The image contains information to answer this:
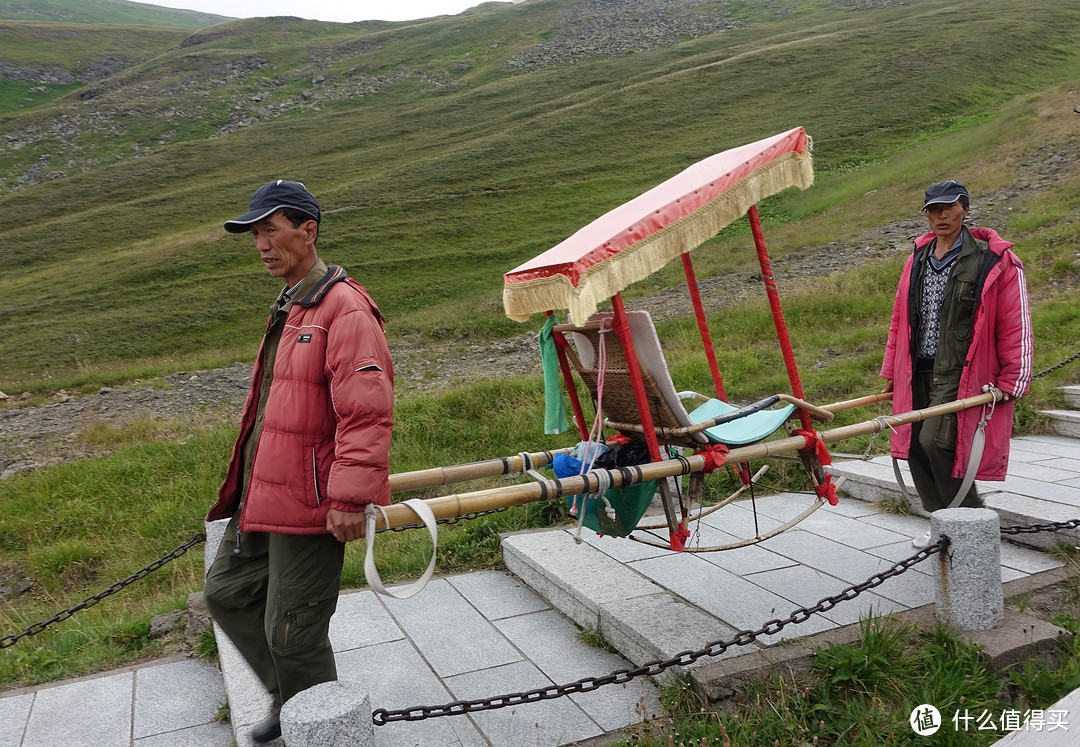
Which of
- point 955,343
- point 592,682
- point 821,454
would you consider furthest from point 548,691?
point 955,343

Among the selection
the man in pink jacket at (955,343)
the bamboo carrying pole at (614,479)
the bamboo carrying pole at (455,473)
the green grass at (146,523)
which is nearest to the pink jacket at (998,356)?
the man in pink jacket at (955,343)

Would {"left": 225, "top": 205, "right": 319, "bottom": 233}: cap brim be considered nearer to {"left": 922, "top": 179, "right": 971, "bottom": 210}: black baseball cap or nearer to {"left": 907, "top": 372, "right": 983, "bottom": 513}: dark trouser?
{"left": 922, "top": 179, "right": 971, "bottom": 210}: black baseball cap

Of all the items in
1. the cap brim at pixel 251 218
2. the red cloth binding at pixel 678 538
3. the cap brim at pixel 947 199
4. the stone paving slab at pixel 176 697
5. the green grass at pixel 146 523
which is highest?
the cap brim at pixel 251 218

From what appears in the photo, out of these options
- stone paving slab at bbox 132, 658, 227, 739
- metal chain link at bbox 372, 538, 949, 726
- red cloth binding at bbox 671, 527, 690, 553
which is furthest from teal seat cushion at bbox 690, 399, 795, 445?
stone paving slab at bbox 132, 658, 227, 739

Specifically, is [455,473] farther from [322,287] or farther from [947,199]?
[947,199]

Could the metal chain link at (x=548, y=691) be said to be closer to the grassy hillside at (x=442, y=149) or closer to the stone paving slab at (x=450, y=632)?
the stone paving slab at (x=450, y=632)

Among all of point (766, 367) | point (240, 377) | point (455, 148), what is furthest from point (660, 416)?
point (455, 148)

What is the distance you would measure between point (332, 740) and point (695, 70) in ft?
197

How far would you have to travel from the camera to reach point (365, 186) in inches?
1582

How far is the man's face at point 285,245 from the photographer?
332 centimetres

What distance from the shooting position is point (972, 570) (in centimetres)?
400

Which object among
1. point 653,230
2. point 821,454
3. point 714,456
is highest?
point 653,230

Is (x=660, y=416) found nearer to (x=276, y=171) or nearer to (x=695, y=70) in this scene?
(x=276, y=171)

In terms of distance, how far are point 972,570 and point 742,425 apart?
4.56ft
